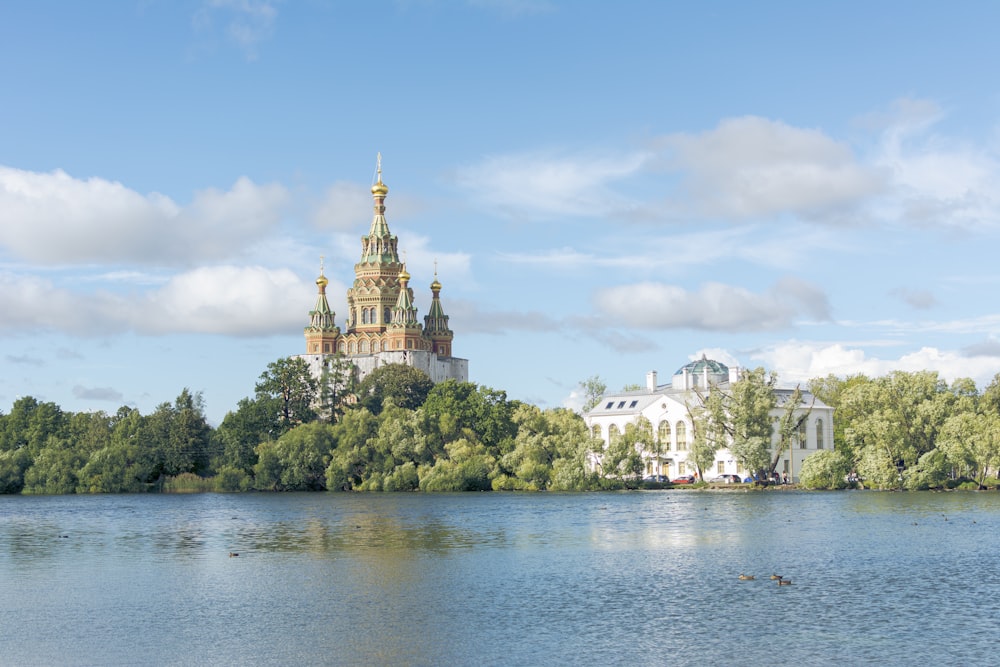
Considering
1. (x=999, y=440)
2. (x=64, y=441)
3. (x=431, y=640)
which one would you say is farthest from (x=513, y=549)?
(x=64, y=441)

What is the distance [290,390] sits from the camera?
158375 mm

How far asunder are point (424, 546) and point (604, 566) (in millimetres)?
12403

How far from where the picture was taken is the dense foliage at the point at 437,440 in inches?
4163

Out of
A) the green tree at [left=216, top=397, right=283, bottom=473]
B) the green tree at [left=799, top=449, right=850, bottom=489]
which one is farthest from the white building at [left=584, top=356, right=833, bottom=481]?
the green tree at [left=216, top=397, right=283, bottom=473]

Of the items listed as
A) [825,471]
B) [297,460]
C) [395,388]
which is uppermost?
[395,388]

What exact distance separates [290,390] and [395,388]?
1419 cm

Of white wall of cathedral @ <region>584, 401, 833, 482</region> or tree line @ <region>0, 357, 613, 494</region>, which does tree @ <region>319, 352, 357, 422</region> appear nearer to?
tree line @ <region>0, 357, 613, 494</region>

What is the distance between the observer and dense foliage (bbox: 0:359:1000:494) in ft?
347

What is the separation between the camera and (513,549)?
5597 centimetres

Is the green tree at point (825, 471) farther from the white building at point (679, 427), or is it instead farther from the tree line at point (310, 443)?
the tree line at point (310, 443)

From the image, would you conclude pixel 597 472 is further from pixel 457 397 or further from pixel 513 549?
pixel 513 549

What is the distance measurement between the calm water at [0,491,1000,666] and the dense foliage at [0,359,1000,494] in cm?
2802

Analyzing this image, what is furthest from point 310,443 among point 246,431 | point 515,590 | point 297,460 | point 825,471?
point 515,590

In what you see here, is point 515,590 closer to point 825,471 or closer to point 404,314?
point 825,471
